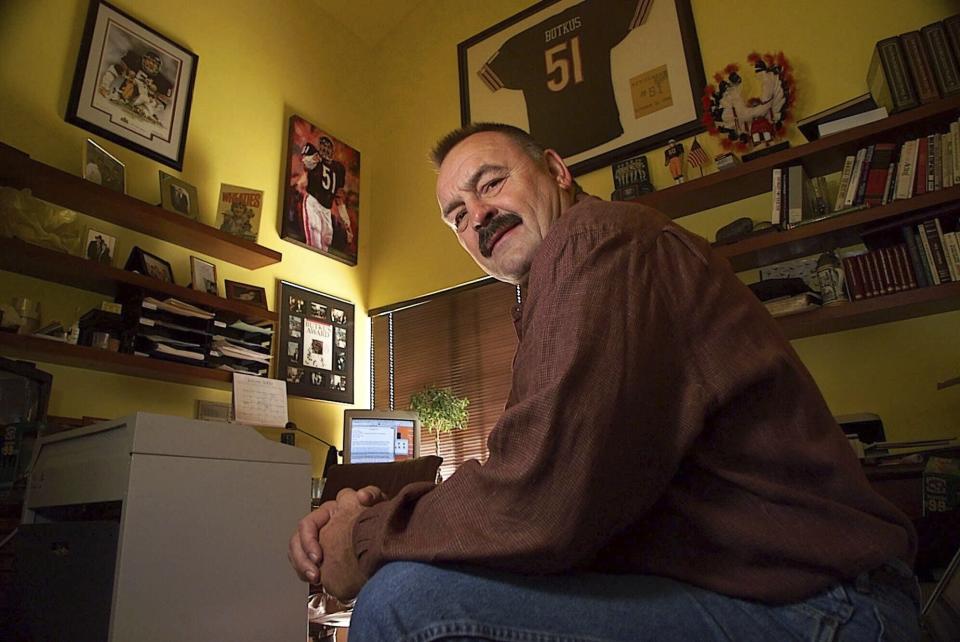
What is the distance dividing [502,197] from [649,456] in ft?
2.86

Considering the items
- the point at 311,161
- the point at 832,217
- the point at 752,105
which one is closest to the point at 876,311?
the point at 832,217

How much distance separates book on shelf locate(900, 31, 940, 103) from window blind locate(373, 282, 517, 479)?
208 cm

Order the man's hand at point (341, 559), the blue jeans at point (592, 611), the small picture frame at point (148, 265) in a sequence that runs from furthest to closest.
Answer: the small picture frame at point (148, 265) < the man's hand at point (341, 559) < the blue jeans at point (592, 611)

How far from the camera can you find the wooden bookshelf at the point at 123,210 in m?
2.44

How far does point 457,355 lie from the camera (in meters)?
3.71

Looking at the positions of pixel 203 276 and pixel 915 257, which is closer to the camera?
pixel 915 257

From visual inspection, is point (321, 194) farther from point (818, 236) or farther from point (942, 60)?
point (942, 60)

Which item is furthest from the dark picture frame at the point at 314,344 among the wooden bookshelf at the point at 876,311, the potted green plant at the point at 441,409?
the wooden bookshelf at the point at 876,311

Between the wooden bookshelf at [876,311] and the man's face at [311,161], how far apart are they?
302 centimetres

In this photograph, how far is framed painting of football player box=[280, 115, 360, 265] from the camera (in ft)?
12.6

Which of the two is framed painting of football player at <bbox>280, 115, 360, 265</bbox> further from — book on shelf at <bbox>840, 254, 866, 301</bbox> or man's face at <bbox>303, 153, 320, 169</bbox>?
book on shelf at <bbox>840, 254, 866, 301</bbox>

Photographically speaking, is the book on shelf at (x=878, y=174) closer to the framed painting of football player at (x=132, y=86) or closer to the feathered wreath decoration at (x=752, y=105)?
the feathered wreath decoration at (x=752, y=105)

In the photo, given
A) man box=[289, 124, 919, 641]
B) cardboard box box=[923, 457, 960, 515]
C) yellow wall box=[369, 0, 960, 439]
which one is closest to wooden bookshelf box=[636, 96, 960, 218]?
yellow wall box=[369, 0, 960, 439]

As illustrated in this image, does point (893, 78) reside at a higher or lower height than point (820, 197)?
higher
